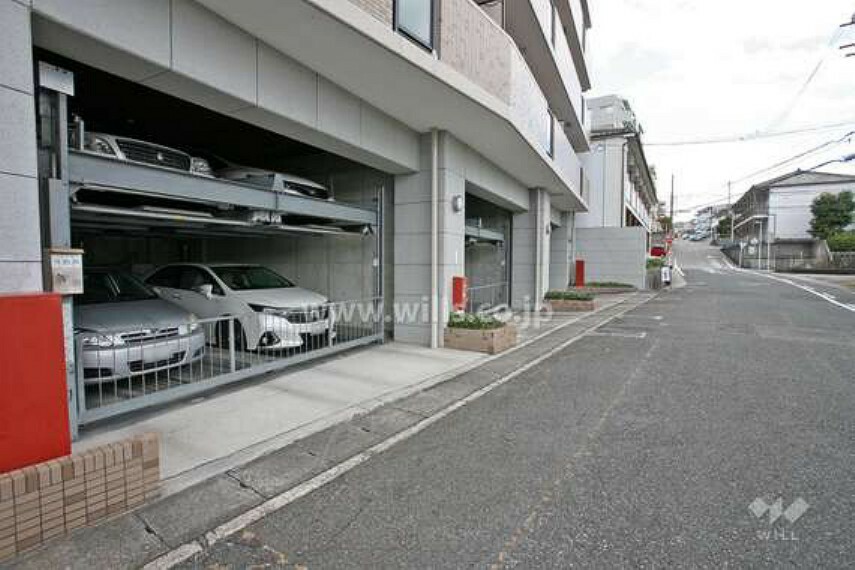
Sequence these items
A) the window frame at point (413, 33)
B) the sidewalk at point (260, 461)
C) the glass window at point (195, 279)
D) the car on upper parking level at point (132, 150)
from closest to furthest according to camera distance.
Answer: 1. the sidewalk at point (260, 461)
2. the car on upper parking level at point (132, 150)
3. the window frame at point (413, 33)
4. the glass window at point (195, 279)

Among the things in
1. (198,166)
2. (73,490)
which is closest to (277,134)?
(198,166)

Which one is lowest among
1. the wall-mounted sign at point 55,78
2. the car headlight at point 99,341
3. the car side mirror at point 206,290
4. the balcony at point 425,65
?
the car headlight at point 99,341

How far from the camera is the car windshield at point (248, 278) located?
712 centimetres

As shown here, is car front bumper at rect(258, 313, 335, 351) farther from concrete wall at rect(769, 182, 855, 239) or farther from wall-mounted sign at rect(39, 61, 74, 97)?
concrete wall at rect(769, 182, 855, 239)

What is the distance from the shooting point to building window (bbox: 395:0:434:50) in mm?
5438

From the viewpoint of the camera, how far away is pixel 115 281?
5.94 metres

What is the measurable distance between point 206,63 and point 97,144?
1444 millimetres

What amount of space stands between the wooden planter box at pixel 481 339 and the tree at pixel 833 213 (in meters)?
49.7

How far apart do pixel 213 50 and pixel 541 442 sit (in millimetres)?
5006

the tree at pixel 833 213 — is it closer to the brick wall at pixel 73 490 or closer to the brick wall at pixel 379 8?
the brick wall at pixel 379 8

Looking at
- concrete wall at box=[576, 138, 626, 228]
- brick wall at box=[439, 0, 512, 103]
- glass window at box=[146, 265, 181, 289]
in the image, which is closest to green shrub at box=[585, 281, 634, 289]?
concrete wall at box=[576, 138, 626, 228]

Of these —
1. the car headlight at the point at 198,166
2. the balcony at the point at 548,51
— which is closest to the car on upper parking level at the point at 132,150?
the car headlight at the point at 198,166

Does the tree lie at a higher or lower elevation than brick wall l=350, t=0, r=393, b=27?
higher

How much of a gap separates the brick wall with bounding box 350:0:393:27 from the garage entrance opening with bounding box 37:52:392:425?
2331mm
